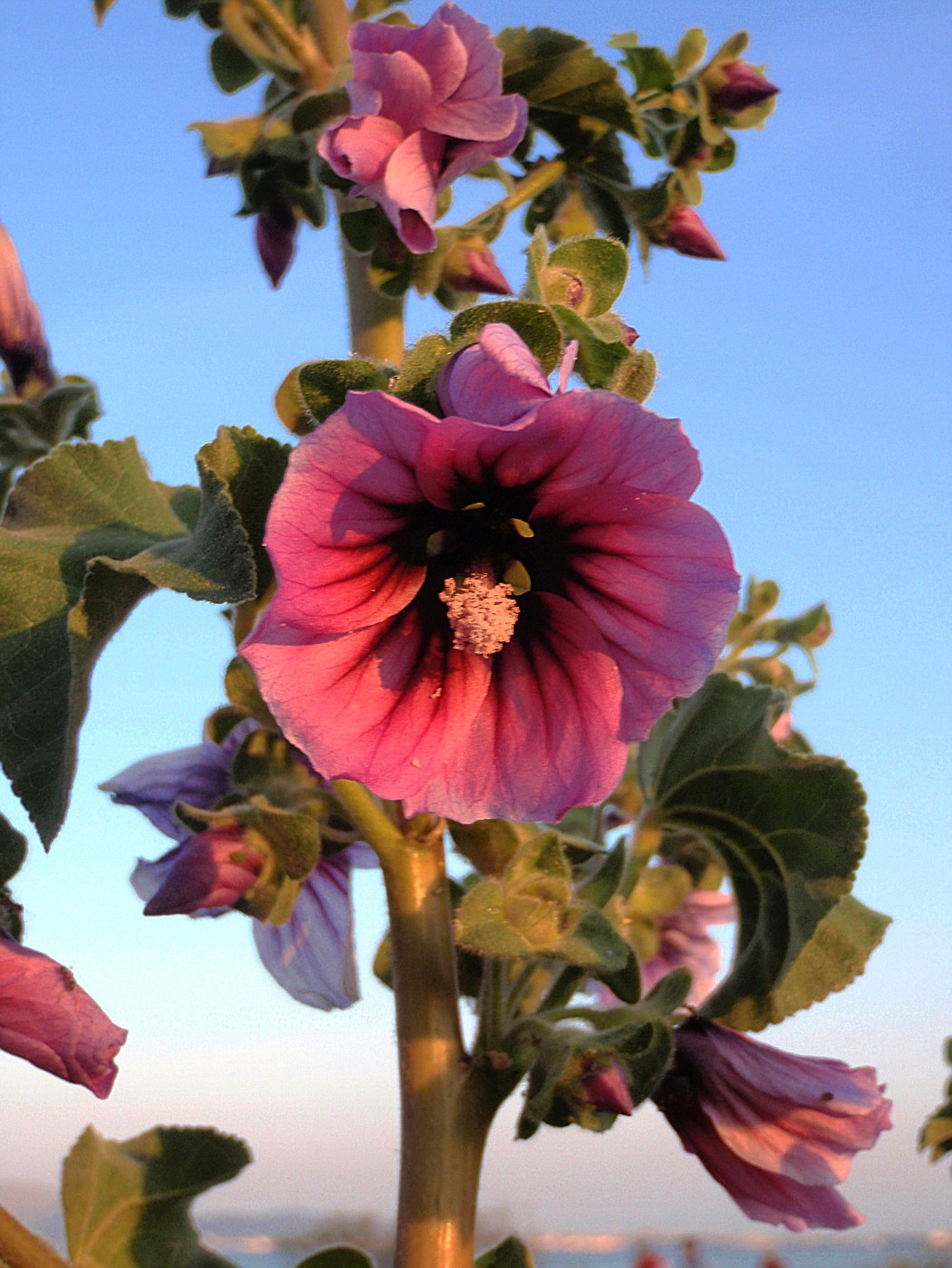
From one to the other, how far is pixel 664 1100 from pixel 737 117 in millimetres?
1566

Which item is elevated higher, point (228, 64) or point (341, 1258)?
point (228, 64)

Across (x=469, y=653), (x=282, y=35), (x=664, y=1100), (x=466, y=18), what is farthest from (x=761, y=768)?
(x=282, y=35)

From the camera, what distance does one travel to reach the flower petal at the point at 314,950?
1.87 metres

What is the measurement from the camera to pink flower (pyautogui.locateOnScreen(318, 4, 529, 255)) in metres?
1.75

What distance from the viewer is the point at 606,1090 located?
1.35 meters

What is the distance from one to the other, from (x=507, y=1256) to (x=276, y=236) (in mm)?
1527

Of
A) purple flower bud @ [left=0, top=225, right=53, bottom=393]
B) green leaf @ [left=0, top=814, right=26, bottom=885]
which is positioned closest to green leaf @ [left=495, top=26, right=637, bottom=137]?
purple flower bud @ [left=0, top=225, right=53, bottom=393]

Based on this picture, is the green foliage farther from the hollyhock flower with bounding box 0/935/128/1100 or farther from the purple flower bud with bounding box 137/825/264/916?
the hollyhock flower with bounding box 0/935/128/1100

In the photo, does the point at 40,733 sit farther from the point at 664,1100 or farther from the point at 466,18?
the point at 466,18

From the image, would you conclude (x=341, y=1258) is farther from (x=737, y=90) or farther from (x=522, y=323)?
(x=737, y=90)

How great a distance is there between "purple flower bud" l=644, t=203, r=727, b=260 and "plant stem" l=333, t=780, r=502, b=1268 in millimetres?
1190

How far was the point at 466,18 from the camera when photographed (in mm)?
1833

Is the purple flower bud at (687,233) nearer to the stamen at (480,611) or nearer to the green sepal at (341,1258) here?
the stamen at (480,611)

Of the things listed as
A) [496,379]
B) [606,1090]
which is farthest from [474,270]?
[606,1090]
